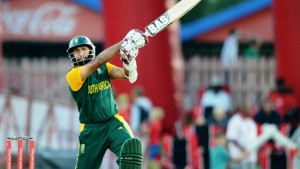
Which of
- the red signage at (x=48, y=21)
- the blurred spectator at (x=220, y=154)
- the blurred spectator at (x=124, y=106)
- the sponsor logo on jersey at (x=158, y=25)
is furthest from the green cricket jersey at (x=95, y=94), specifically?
the red signage at (x=48, y=21)

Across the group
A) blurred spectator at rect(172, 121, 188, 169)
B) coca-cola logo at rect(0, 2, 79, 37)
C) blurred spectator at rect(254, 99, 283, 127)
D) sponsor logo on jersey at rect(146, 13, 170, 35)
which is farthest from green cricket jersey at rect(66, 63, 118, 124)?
coca-cola logo at rect(0, 2, 79, 37)

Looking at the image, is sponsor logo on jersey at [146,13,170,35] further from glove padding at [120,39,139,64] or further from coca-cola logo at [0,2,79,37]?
coca-cola logo at [0,2,79,37]

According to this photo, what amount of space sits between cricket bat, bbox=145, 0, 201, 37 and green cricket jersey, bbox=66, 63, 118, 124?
82 centimetres

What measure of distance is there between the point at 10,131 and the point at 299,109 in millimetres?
5405

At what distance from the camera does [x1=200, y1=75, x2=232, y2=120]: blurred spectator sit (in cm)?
2588

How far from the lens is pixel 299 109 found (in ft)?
80.7

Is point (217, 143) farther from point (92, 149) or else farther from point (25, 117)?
point (92, 149)

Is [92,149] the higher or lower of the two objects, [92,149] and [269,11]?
the lower

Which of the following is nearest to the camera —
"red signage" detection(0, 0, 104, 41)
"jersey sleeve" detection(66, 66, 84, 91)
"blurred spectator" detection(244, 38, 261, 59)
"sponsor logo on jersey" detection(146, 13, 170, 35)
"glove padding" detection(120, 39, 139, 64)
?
"glove padding" detection(120, 39, 139, 64)

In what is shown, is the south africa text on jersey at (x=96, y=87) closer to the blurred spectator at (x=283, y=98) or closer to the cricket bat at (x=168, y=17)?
the cricket bat at (x=168, y=17)

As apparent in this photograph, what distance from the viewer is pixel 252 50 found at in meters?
30.9

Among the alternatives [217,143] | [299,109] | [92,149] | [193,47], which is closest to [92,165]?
[92,149]

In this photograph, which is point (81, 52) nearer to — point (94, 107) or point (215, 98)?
point (94, 107)

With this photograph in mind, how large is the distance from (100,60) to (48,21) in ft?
68.5
